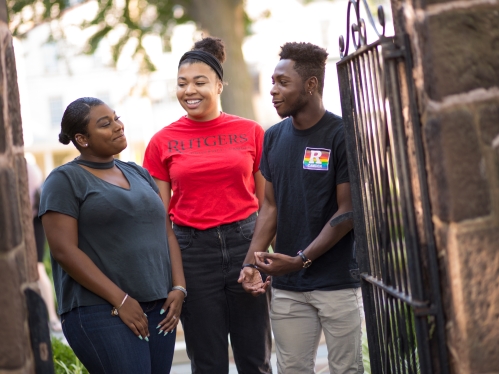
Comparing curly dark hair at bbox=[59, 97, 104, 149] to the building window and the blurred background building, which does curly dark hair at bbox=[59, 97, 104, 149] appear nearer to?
the blurred background building

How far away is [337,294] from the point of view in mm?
3715

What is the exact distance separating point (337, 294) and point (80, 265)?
1.30 metres

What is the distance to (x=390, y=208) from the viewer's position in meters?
2.94

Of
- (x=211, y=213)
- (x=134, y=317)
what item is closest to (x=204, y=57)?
(x=211, y=213)

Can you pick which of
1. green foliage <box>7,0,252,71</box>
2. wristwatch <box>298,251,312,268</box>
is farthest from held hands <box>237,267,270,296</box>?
green foliage <box>7,0,252,71</box>

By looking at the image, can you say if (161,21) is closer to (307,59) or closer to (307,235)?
(307,59)

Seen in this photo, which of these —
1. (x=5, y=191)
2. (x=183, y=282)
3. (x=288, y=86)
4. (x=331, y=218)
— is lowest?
(x=183, y=282)

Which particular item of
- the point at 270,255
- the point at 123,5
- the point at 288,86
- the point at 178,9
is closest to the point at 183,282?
the point at 270,255

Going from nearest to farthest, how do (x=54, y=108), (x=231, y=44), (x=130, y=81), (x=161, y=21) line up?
(x=231, y=44) < (x=161, y=21) < (x=130, y=81) < (x=54, y=108)

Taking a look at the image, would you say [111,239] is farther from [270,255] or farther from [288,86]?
[288,86]

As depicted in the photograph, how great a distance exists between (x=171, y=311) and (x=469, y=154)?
1807 mm

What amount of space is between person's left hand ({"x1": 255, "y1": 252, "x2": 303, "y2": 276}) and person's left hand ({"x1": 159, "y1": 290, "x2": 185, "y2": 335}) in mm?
457

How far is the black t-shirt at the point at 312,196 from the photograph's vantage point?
12.2 feet

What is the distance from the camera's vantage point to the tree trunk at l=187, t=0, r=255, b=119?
34.4 ft
